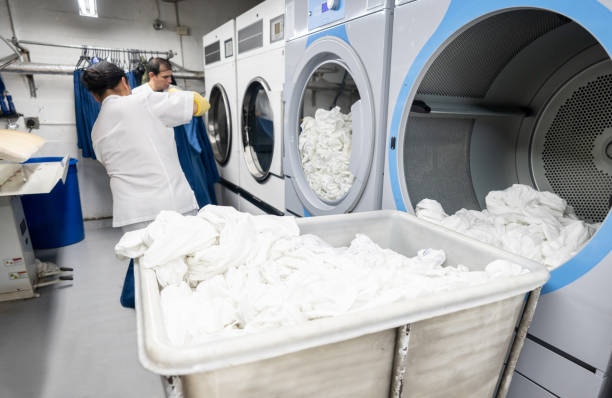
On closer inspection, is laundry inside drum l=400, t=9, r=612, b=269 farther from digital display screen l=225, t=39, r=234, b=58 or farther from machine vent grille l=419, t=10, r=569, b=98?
digital display screen l=225, t=39, r=234, b=58

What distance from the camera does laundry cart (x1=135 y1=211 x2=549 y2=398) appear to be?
459mm

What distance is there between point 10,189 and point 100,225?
1.99 meters

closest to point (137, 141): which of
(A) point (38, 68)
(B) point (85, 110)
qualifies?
(B) point (85, 110)

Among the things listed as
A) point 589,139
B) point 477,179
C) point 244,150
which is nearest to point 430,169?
point 477,179

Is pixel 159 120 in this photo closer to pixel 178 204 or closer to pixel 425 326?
→ pixel 178 204

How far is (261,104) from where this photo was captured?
8.50ft

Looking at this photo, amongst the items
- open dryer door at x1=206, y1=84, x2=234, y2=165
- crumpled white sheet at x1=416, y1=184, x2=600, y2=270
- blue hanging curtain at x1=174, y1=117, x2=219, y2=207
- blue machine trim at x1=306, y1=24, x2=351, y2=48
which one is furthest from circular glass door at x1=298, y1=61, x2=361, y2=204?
blue hanging curtain at x1=174, y1=117, x2=219, y2=207

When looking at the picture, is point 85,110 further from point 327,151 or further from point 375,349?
point 375,349

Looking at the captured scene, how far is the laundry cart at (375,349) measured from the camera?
1.51ft

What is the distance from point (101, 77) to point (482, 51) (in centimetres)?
183

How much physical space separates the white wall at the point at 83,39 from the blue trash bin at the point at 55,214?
0.59 metres

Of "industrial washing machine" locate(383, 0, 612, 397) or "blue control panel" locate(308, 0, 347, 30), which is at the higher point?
"blue control panel" locate(308, 0, 347, 30)

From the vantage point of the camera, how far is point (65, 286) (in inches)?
97.0

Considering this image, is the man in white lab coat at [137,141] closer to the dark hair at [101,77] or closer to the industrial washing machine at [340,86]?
the dark hair at [101,77]
